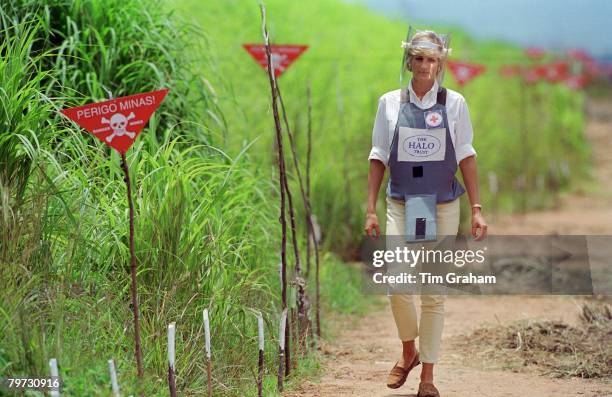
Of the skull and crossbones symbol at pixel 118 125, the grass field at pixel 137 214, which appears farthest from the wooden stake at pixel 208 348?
the skull and crossbones symbol at pixel 118 125

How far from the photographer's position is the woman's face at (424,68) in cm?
488

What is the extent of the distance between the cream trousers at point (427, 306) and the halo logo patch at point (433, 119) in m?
0.33

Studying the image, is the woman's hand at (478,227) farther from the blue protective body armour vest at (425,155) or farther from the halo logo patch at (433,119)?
the halo logo patch at (433,119)

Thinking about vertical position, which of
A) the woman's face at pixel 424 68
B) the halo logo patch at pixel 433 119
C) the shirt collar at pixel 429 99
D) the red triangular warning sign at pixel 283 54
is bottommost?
the halo logo patch at pixel 433 119

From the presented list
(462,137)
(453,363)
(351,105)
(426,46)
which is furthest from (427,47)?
(351,105)

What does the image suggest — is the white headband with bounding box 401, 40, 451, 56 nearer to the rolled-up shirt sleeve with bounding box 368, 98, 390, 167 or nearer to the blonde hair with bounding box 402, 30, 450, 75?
the blonde hair with bounding box 402, 30, 450, 75

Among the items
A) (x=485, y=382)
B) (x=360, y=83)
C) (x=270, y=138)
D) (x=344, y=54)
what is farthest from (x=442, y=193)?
(x=344, y=54)

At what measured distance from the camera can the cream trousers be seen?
4902 millimetres

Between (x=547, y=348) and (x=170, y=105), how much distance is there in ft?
7.85

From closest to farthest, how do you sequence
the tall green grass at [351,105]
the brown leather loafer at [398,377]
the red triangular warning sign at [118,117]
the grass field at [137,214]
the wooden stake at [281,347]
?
the red triangular warning sign at [118,117] < the grass field at [137,214] < the wooden stake at [281,347] < the brown leather loafer at [398,377] < the tall green grass at [351,105]

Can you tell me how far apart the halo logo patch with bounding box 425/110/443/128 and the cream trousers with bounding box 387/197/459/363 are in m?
0.33

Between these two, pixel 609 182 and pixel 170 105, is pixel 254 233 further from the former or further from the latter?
pixel 609 182

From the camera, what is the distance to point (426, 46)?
487cm

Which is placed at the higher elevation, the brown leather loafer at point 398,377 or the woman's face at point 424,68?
the woman's face at point 424,68
